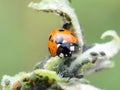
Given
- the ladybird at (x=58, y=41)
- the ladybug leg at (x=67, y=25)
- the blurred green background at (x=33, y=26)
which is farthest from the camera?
the blurred green background at (x=33, y=26)

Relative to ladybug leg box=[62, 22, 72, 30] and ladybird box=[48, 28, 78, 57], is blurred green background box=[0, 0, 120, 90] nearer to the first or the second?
ladybird box=[48, 28, 78, 57]

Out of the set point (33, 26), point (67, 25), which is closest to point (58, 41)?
point (67, 25)

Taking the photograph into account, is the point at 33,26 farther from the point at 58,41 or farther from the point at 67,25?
the point at 67,25

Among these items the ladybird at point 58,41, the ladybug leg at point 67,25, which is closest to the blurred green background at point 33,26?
the ladybird at point 58,41

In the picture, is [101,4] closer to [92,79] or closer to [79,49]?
[92,79]

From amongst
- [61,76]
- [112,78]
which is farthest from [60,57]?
[112,78]

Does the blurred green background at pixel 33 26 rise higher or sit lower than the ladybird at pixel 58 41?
higher

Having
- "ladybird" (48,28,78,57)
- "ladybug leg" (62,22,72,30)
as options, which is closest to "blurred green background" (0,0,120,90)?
"ladybird" (48,28,78,57)

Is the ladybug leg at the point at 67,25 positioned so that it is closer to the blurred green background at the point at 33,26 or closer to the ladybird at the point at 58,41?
the ladybird at the point at 58,41
